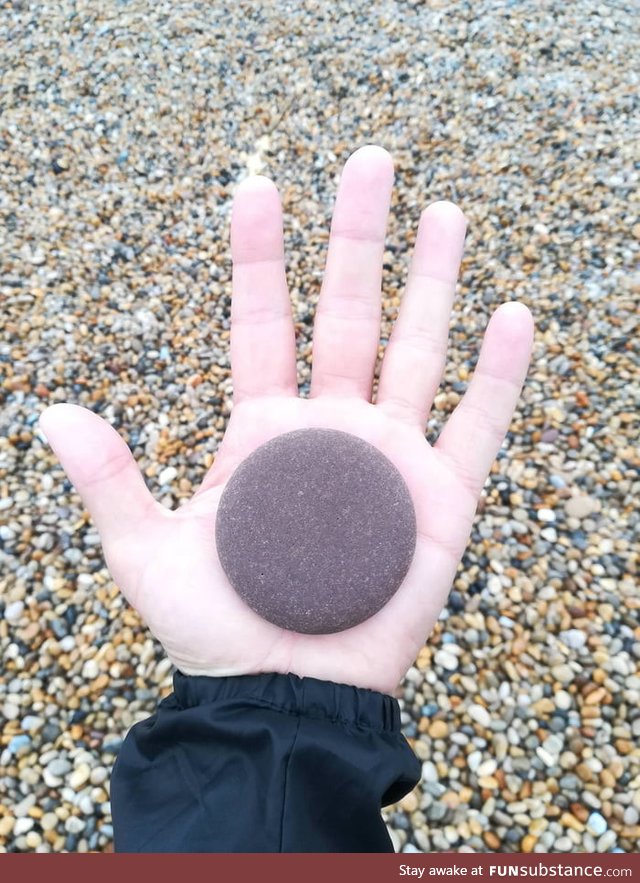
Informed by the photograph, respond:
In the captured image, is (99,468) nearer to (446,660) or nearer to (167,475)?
(167,475)

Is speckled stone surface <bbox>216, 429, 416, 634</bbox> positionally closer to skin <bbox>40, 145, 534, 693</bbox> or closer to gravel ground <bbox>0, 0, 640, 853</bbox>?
skin <bbox>40, 145, 534, 693</bbox>

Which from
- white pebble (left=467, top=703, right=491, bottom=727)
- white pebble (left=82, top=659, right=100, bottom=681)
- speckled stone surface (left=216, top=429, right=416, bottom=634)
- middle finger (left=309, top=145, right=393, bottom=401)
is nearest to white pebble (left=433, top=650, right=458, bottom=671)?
white pebble (left=467, top=703, right=491, bottom=727)

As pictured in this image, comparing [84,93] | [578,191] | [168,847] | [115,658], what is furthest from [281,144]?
[168,847]

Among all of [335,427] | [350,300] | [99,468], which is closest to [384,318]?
[350,300]

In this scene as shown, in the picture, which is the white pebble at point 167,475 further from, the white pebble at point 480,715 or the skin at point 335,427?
the white pebble at point 480,715

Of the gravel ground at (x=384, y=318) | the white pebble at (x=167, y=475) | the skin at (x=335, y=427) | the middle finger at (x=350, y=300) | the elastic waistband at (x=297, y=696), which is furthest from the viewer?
the white pebble at (x=167, y=475)

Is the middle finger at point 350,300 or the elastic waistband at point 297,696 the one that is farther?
the middle finger at point 350,300

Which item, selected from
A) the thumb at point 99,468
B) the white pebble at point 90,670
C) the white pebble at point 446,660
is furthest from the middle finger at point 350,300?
the white pebble at point 90,670
